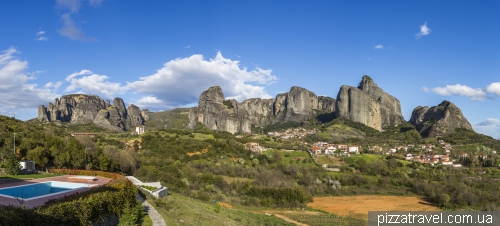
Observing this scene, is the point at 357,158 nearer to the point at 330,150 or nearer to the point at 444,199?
the point at 330,150

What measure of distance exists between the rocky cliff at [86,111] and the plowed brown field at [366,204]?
9884cm

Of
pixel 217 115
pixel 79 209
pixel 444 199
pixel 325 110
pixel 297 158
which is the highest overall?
pixel 325 110

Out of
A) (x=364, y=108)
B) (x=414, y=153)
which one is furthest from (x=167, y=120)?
(x=414, y=153)

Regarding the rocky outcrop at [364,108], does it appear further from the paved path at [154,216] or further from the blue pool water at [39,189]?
the blue pool water at [39,189]

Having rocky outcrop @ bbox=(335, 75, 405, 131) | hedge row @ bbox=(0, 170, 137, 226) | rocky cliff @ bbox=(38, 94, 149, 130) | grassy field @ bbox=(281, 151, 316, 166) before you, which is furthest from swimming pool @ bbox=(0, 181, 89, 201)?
rocky outcrop @ bbox=(335, 75, 405, 131)

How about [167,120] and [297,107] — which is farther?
[167,120]

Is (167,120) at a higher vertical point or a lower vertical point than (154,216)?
higher

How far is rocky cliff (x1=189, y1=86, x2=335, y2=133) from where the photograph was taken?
11438 centimetres

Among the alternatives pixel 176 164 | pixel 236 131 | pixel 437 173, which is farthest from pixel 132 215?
pixel 236 131

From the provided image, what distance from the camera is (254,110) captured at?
7156 inches

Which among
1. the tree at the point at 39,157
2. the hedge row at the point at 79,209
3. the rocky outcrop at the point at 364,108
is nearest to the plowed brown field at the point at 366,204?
the tree at the point at 39,157

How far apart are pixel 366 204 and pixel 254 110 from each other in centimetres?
14109

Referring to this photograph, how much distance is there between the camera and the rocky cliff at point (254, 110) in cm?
11438

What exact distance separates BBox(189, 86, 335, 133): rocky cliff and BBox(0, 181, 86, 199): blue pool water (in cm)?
9637
